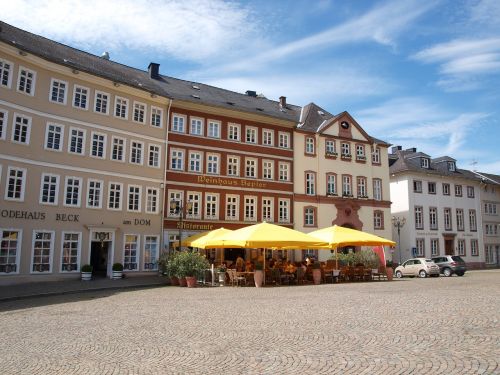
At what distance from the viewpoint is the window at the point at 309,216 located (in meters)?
36.5

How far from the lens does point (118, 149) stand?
28828mm

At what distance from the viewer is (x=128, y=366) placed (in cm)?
699

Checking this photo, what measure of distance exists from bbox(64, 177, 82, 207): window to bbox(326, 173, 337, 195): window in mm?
19816

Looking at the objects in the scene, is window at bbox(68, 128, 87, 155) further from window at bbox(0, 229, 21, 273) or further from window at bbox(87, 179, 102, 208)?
window at bbox(0, 229, 21, 273)

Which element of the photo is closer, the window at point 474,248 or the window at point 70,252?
the window at point 70,252

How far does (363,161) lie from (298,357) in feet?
Answer: 114

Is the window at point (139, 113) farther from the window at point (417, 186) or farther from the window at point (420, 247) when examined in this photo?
the window at point (420, 247)

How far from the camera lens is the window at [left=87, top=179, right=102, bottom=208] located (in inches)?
1065

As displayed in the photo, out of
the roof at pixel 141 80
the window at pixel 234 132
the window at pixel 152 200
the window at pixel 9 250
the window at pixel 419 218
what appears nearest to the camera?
the window at pixel 9 250

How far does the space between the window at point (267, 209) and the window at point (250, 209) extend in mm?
801

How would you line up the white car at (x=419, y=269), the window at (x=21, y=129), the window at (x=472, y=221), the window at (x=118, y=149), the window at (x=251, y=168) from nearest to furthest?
the window at (x=21, y=129), the window at (x=118, y=149), the white car at (x=419, y=269), the window at (x=251, y=168), the window at (x=472, y=221)

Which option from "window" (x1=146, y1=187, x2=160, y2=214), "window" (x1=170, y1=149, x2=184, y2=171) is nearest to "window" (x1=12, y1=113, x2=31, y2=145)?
"window" (x1=146, y1=187, x2=160, y2=214)

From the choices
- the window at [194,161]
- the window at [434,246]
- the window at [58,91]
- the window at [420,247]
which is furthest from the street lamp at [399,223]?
the window at [58,91]

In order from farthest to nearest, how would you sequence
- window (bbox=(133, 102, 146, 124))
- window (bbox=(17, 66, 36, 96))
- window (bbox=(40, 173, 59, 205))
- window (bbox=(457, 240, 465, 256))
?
window (bbox=(457, 240, 465, 256))
window (bbox=(133, 102, 146, 124))
window (bbox=(40, 173, 59, 205))
window (bbox=(17, 66, 36, 96))
